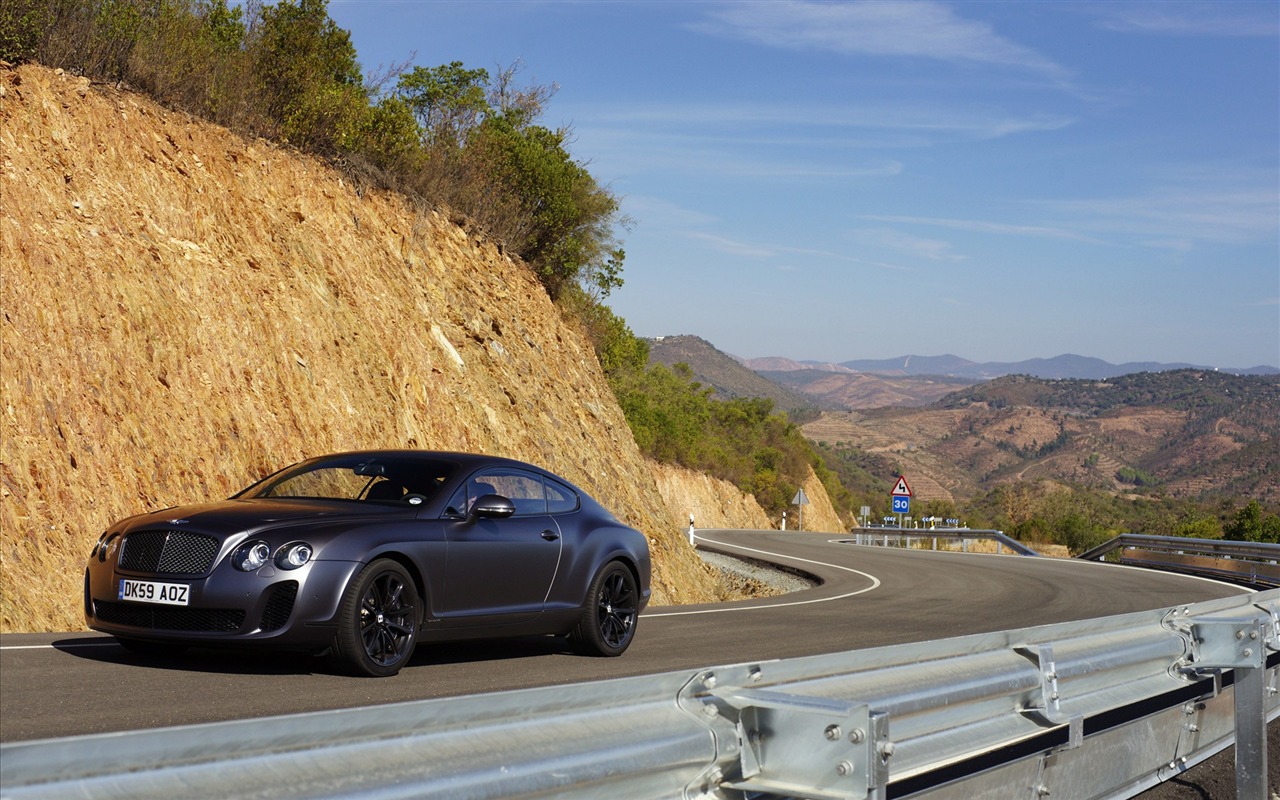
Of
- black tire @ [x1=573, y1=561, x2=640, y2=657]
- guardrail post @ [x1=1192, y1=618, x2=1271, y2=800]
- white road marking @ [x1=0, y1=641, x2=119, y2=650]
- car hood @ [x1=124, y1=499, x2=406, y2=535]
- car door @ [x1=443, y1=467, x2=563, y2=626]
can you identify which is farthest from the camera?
black tire @ [x1=573, y1=561, x2=640, y2=657]

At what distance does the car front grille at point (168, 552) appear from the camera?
27.1 feet

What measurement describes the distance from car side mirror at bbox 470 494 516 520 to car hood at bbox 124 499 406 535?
0.59 metres

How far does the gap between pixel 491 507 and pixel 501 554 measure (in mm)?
442

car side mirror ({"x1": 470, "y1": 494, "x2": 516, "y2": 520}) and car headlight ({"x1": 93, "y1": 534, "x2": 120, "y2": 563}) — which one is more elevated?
car side mirror ({"x1": 470, "y1": 494, "x2": 516, "y2": 520})

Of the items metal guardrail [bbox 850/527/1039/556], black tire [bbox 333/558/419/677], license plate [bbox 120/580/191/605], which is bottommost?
metal guardrail [bbox 850/527/1039/556]

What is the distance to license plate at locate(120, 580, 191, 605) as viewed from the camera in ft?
26.9

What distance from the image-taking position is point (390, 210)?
24.2 meters

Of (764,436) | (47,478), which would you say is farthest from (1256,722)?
(764,436)

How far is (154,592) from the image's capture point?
827 centimetres

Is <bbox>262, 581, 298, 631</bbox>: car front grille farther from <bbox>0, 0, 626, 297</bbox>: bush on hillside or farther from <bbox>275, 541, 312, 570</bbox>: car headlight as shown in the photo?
<bbox>0, 0, 626, 297</bbox>: bush on hillside

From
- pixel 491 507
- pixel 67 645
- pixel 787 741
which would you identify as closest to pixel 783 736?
pixel 787 741

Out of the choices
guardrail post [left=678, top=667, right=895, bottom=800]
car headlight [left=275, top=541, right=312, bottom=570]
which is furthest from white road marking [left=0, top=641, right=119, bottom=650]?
guardrail post [left=678, top=667, right=895, bottom=800]

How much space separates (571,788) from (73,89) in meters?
17.4

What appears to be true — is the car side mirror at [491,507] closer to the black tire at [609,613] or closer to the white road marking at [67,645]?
the black tire at [609,613]
